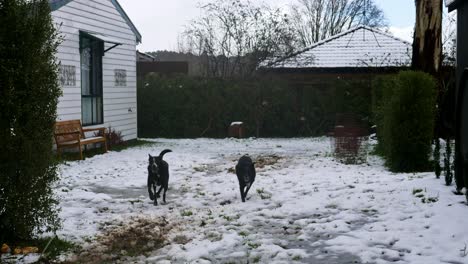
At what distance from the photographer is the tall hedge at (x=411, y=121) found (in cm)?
1016

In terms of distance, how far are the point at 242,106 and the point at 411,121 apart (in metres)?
10.2

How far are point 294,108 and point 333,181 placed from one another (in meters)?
11.1

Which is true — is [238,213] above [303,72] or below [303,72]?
below

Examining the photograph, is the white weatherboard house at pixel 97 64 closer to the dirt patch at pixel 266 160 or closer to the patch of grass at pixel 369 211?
the dirt patch at pixel 266 160

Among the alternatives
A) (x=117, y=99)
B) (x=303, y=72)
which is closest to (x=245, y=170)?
(x=117, y=99)

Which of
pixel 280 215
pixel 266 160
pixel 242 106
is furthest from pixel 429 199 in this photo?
pixel 242 106

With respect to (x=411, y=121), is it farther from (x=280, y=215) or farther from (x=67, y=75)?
(x=67, y=75)

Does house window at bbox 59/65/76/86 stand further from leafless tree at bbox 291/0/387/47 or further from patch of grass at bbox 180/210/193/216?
leafless tree at bbox 291/0/387/47

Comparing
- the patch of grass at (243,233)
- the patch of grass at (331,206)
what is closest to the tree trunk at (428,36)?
the patch of grass at (331,206)

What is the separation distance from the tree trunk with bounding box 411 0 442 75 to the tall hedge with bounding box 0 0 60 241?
926 cm

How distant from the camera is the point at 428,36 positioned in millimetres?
12445

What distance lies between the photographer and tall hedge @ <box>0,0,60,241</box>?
5418mm

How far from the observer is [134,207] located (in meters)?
7.99

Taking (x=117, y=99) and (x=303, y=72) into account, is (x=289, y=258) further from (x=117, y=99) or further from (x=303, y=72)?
(x=303, y=72)
